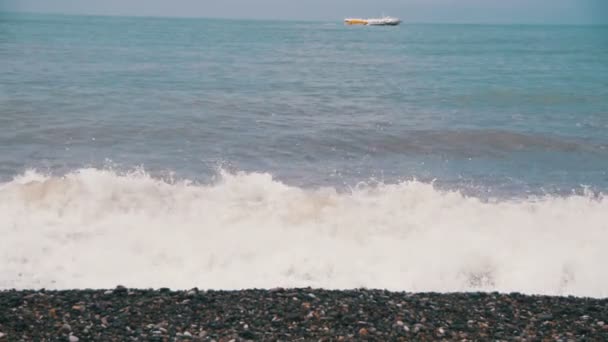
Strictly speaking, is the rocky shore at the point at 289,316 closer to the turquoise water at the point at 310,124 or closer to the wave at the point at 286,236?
the wave at the point at 286,236

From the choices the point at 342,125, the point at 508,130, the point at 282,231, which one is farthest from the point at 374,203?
the point at 508,130

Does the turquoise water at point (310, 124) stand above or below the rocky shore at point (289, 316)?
above

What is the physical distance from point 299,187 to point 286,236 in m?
3.00

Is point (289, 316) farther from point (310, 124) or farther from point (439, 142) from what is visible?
point (310, 124)

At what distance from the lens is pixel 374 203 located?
40.6 feet

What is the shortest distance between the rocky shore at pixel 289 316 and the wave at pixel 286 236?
155cm

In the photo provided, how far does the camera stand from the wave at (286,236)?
8.99 meters

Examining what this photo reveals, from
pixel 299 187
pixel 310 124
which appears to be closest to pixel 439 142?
pixel 310 124

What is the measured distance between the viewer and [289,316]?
21.4ft

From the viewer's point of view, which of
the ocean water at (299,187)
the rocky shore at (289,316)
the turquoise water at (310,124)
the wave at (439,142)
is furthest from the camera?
the wave at (439,142)

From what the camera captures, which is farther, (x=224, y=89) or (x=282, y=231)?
(x=224, y=89)

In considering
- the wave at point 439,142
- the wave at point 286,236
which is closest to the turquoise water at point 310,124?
the wave at point 439,142

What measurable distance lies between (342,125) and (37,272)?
12530 millimetres

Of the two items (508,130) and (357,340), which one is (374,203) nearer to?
(357,340)
